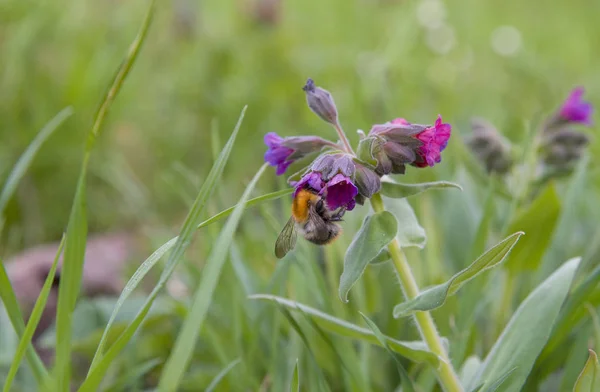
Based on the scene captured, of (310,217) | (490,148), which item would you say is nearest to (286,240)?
(310,217)

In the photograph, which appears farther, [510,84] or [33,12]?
[510,84]

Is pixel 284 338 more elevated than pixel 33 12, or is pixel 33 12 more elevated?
pixel 33 12

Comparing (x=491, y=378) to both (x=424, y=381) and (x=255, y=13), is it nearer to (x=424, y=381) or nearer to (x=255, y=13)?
(x=424, y=381)

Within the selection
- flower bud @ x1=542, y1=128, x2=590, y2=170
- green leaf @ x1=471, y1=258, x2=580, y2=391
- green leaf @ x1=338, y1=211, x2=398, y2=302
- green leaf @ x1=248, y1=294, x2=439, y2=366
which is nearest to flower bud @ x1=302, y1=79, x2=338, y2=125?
green leaf @ x1=338, y1=211, x2=398, y2=302

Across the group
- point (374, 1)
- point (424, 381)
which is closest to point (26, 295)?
point (424, 381)

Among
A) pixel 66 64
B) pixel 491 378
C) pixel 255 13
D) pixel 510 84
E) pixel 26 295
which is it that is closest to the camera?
pixel 491 378

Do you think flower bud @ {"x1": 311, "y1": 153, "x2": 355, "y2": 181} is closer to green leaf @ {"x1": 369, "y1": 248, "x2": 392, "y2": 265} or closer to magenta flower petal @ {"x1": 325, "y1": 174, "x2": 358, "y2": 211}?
magenta flower petal @ {"x1": 325, "y1": 174, "x2": 358, "y2": 211}
